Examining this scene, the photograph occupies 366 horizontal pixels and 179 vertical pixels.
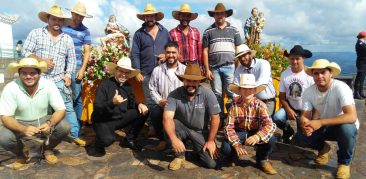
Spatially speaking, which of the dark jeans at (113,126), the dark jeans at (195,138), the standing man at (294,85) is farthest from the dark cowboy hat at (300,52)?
the dark jeans at (113,126)

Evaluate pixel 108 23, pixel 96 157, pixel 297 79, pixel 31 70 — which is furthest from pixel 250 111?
pixel 108 23

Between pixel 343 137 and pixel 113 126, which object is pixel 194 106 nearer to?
pixel 113 126

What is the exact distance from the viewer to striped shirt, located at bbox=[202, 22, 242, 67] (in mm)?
6102

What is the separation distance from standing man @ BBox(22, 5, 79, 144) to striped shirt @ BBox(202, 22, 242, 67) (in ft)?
8.26

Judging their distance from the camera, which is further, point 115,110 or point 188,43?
point 188,43

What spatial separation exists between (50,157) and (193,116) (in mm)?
2254

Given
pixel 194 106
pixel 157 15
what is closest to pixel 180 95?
pixel 194 106

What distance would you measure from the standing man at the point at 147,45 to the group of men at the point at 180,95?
19 mm

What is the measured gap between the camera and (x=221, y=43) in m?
6.10

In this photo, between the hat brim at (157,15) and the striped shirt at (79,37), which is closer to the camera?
the striped shirt at (79,37)

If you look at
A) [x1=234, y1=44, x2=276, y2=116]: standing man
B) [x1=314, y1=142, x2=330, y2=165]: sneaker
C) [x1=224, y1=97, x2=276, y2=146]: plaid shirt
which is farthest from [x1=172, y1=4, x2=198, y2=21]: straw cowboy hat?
[x1=314, y1=142, x2=330, y2=165]: sneaker

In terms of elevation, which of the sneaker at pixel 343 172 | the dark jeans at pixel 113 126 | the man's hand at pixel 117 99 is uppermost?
the man's hand at pixel 117 99

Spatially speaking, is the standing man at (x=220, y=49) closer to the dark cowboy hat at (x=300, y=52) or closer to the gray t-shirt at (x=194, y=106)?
the dark cowboy hat at (x=300, y=52)

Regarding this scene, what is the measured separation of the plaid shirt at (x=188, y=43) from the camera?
6078 mm
